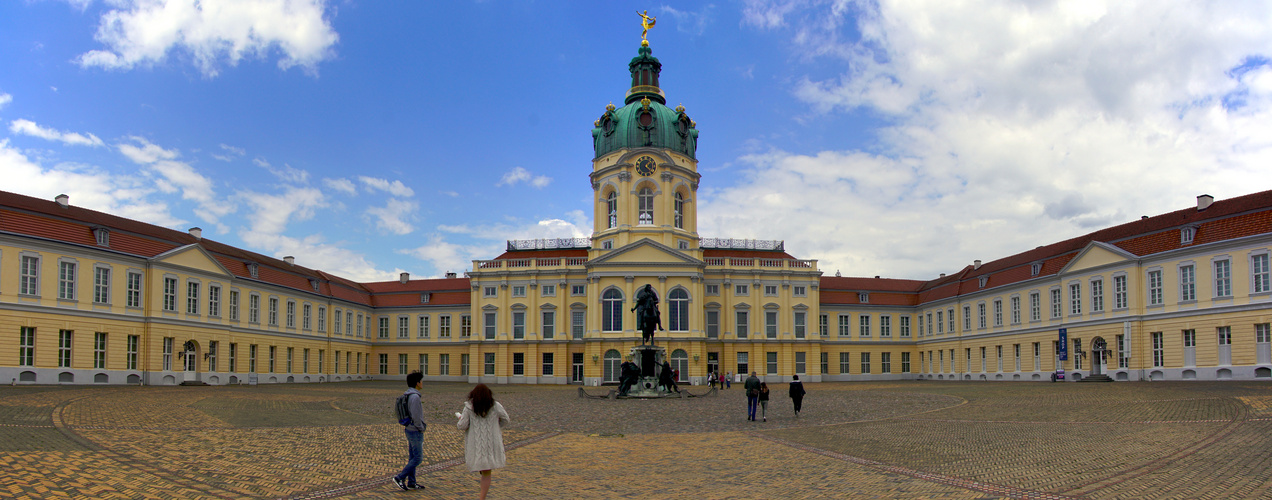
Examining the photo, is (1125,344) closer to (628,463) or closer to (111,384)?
Result: (628,463)

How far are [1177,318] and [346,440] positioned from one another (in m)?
42.8

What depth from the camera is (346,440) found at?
60.7ft

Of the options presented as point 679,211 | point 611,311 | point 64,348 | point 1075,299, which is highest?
point 679,211

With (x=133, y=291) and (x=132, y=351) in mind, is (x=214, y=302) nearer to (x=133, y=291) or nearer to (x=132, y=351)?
(x=133, y=291)

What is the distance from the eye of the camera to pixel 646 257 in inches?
2461

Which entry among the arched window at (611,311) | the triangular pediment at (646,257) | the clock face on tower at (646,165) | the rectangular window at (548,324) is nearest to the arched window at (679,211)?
the clock face on tower at (646,165)

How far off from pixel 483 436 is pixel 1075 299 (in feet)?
162

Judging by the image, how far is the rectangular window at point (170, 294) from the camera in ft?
152

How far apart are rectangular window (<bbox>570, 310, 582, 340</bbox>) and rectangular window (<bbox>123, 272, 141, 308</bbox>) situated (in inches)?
1167

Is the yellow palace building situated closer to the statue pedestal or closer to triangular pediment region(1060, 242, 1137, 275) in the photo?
triangular pediment region(1060, 242, 1137, 275)

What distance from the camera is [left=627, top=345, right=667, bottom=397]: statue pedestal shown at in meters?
38.7

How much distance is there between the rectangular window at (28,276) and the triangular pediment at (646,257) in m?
34.1

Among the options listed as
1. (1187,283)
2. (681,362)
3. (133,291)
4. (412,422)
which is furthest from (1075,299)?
(133,291)

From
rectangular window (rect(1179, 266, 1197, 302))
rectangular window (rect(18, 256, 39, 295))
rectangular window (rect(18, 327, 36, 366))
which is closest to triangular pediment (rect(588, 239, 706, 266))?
rectangular window (rect(1179, 266, 1197, 302))
